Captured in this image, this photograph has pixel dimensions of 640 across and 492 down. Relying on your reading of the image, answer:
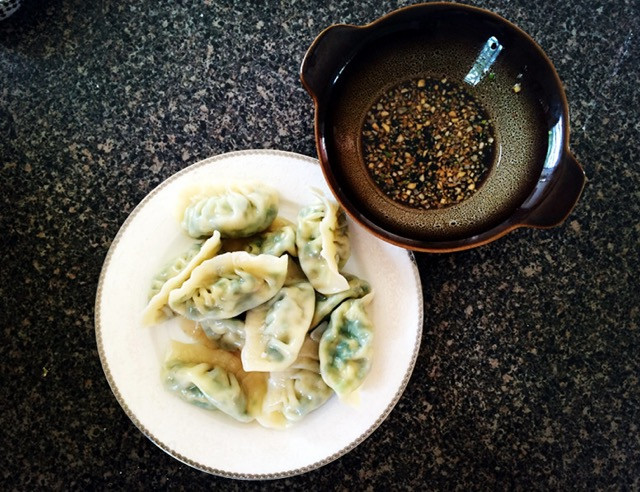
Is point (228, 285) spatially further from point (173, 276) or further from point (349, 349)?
point (349, 349)

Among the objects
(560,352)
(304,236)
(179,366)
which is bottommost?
(560,352)

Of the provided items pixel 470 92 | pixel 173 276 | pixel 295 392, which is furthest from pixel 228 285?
pixel 470 92

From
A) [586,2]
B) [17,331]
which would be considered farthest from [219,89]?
[586,2]

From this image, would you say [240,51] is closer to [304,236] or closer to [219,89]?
[219,89]

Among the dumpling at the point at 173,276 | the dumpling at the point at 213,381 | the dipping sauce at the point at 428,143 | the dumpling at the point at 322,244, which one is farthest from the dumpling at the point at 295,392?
the dipping sauce at the point at 428,143

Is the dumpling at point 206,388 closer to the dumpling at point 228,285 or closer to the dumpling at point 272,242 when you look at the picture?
the dumpling at point 228,285

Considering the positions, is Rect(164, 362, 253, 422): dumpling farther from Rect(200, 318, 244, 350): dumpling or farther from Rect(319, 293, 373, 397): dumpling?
Rect(319, 293, 373, 397): dumpling
